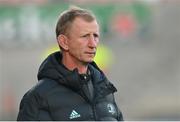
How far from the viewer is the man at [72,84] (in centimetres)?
332

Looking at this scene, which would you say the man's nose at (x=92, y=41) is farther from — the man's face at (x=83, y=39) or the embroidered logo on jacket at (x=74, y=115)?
the embroidered logo on jacket at (x=74, y=115)

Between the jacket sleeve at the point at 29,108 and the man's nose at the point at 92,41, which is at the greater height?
the man's nose at the point at 92,41

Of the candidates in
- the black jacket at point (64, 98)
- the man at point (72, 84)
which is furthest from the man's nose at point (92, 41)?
the black jacket at point (64, 98)

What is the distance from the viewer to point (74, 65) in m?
3.43

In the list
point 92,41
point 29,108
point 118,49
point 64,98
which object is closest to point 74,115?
point 64,98

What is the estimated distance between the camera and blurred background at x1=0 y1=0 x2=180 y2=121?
72.2ft

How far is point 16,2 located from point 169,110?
594cm

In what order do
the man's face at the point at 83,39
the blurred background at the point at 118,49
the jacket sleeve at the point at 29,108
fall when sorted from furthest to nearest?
the blurred background at the point at 118,49, the man's face at the point at 83,39, the jacket sleeve at the point at 29,108

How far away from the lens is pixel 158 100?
2206 cm

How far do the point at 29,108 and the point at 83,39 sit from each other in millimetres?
383

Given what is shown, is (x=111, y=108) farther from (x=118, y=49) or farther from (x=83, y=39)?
(x=118, y=49)

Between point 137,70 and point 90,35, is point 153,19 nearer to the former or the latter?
point 137,70

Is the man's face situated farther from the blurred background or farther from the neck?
the blurred background

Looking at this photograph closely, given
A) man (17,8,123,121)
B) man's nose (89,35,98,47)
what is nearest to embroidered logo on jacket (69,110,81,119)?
man (17,8,123,121)
